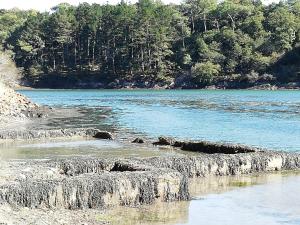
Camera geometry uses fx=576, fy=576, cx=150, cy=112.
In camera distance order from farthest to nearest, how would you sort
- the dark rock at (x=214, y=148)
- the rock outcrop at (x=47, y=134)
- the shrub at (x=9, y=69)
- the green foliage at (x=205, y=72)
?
the shrub at (x=9, y=69)
the green foliage at (x=205, y=72)
the rock outcrop at (x=47, y=134)
the dark rock at (x=214, y=148)

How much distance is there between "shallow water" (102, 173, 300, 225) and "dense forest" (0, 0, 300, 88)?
11986 cm

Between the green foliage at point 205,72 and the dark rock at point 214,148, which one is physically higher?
the green foliage at point 205,72

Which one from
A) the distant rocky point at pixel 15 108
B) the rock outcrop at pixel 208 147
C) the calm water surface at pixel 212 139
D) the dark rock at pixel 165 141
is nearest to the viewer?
the calm water surface at pixel 212 139

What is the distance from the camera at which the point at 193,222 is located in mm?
18266

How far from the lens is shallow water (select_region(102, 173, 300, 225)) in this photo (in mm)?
18453

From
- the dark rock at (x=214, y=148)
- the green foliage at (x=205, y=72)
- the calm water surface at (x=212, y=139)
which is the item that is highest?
the green foliage at (x=205, y=72)

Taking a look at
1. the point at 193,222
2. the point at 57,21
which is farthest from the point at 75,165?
the point at 57,21

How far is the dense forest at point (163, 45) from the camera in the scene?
487 feet

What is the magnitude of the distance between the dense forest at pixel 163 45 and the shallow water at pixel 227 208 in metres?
120

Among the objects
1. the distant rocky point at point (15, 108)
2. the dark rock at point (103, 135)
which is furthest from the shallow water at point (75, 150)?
the distant rocky point at point (15, 108)

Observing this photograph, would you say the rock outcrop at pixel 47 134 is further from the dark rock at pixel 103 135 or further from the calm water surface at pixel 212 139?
the calm water surface at pixel 212 139

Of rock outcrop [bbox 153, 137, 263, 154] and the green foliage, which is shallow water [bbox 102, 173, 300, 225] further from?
the green foliage

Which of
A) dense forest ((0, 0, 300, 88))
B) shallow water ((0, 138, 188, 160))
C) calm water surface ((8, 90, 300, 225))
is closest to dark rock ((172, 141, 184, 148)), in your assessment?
shallow water ((0, 138, 188, 160))

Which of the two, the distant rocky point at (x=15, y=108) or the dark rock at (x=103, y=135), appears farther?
the distant rocky point at (x=15, y=108)
